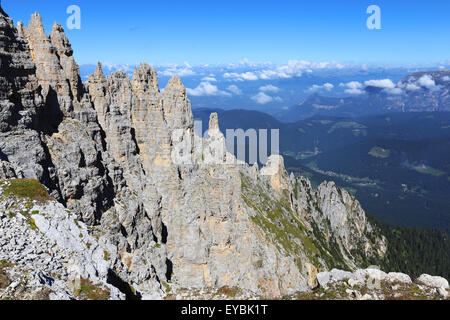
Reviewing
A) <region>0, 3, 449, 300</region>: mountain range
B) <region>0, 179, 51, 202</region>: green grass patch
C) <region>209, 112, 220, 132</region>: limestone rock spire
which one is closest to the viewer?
<region>0, 3, 449, 300</region>: mountain range

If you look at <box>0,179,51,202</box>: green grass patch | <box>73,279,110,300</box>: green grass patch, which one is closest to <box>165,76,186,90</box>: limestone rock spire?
<box>0,179,51,202</box>: green grass patch

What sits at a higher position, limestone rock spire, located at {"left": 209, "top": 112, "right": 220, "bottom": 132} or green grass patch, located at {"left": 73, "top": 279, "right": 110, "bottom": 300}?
limestone rock spire, located at {"left": 209, "top": 112, "right": 220, "bottom": 132}

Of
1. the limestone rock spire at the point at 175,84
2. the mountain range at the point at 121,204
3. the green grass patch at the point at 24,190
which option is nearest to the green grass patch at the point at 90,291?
the mountain range at the point at 121,204

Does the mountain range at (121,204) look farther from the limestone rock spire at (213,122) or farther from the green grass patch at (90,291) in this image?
the limestone rock spire at (213,122)

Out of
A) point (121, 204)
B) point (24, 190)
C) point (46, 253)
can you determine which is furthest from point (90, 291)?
point (121, 204)

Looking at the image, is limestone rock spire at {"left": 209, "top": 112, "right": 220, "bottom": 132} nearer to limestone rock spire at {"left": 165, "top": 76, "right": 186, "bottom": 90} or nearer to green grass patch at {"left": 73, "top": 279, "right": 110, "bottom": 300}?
limestone rock spire at {"left": 165, "top": 76, "right": 186, "bottom": 90}

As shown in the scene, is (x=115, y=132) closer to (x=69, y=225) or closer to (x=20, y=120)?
(x=20, y=120)

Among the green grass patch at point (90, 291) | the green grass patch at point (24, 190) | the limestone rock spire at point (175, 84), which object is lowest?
the green grass patch at point (90, 291)

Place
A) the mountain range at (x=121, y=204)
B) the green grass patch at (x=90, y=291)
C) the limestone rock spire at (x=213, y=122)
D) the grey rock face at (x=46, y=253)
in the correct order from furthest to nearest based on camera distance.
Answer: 1. the limestone rock spire at (x=213, y=122)
2. the mountain range at (x=121, y=204)
3. the green grass patch at (x=90, y=291)
4. the grey rock face at (x=46, y=253)

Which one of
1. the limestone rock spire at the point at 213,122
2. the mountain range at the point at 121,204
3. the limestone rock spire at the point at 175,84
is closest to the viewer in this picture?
the mountain range at the point at 121,204

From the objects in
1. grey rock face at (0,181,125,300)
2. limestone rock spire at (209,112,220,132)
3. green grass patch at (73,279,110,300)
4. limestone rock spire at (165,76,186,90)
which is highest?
limestone rock spire at (165,76,186,90)

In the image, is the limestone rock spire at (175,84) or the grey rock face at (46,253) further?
the limestone rock spire at (175,84)

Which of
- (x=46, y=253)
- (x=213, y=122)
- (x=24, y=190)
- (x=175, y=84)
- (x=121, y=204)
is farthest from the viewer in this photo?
(x=213, y=122)

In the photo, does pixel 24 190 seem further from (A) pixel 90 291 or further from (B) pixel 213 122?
(B) pixel 213 122
